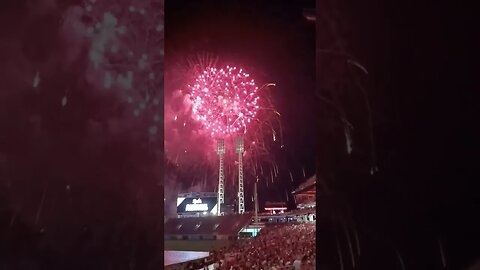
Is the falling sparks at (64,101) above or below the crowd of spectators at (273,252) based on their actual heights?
above

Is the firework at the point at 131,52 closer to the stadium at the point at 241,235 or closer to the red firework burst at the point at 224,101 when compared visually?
the stadium at the point at 241,235

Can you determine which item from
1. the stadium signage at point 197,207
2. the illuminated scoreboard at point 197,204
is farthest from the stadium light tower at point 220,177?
the stadium signage at point 197,207

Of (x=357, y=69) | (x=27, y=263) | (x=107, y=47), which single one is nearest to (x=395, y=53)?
(x=357, y=69)

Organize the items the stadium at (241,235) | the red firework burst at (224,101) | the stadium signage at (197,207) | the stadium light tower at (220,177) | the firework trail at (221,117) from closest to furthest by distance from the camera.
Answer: the stadium at (241,235), the firework trail at (221,117), the red firework burst at (224,101), the stadium signage at (197,207), the stadium light tower at (220,177)

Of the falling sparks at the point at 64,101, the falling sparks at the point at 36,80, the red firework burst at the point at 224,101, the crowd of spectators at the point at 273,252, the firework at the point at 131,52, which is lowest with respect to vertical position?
the crowd of spectators at the point at 273,252

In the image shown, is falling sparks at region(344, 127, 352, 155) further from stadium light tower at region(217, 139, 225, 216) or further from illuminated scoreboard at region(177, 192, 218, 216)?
stadium light tower at region(217, 139, 225, 216)

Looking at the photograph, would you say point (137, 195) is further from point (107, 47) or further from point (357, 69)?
point (357, 69)

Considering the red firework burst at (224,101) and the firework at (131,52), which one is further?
the red firework burst at (224,101)
